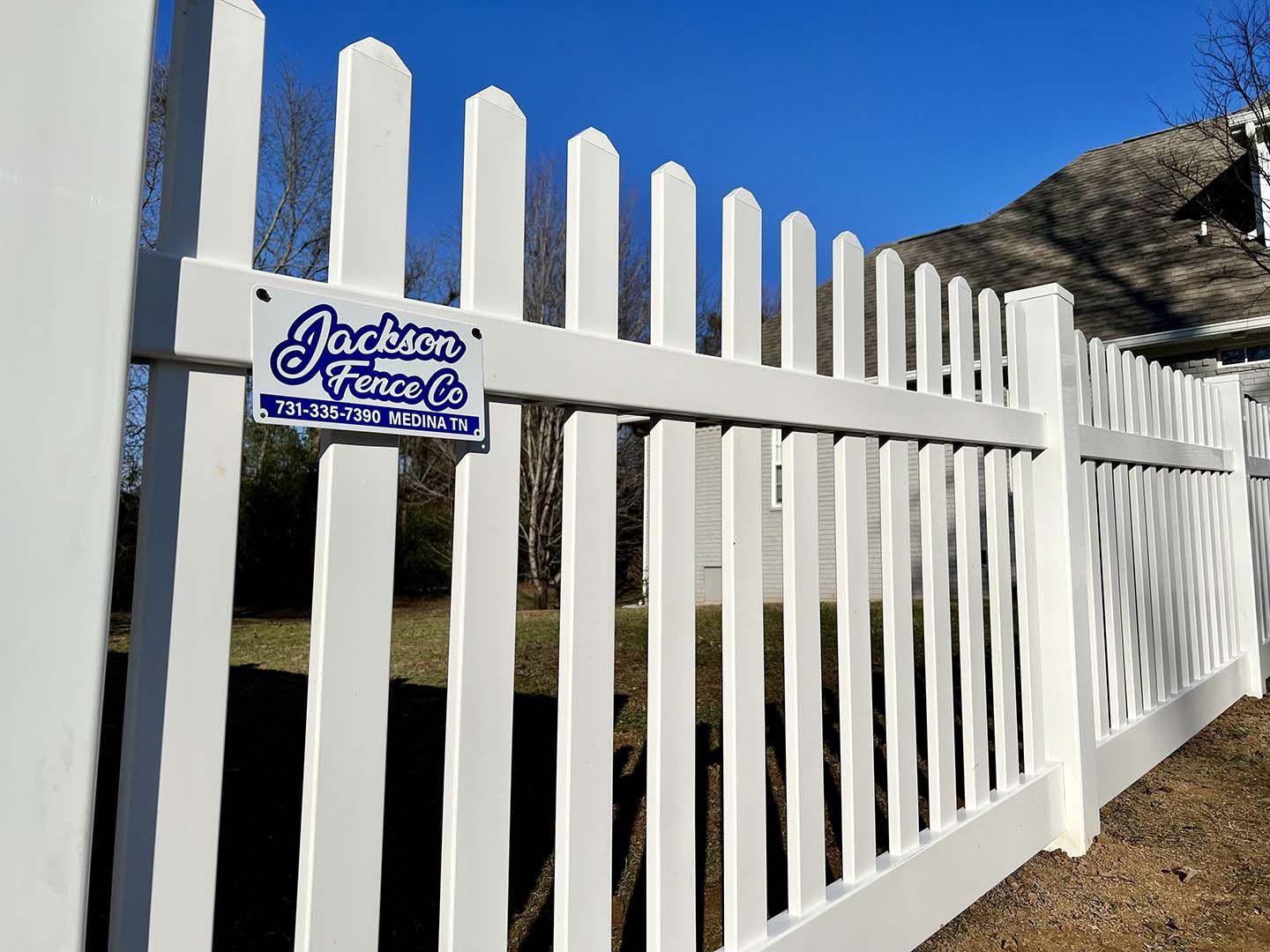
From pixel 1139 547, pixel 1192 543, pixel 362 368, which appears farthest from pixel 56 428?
pixel 1192 543

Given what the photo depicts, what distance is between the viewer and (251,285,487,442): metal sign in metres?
1.06

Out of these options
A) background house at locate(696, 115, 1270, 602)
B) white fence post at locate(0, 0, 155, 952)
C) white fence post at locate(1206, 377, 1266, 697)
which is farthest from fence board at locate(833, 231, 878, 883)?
background house at locate(696, 115, 1270, 602)

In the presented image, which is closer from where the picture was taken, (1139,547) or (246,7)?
(246,7)

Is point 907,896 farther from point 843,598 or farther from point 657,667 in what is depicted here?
point 657,667

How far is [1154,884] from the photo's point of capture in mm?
2500

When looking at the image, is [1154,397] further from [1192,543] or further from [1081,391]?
[1081,391]

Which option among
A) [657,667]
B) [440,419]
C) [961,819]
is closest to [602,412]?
[440,419]

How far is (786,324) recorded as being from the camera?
1.94 m

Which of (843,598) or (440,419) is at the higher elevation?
(440,419)

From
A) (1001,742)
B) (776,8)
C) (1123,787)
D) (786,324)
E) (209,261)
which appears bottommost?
(1123,787)

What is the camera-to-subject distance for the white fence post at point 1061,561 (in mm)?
2775

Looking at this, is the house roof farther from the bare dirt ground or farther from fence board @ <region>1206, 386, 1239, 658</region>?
the bare dirt ground

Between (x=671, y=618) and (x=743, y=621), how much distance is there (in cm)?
22

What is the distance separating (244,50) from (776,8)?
9858mm
